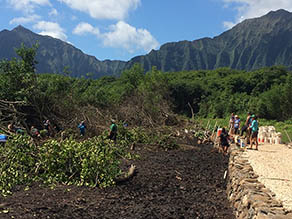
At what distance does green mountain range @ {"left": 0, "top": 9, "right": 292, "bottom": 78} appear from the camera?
374 feet

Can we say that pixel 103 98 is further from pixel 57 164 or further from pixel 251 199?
pixel 251 199

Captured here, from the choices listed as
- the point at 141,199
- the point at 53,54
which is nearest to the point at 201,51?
the point at 53,54

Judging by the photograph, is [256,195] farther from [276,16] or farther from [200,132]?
[276,16]

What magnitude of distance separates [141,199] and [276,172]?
144 inches

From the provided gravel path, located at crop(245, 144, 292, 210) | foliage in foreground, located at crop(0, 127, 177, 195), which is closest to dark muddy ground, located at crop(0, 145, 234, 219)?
foliage in foreground, located at crop(0, 127, 177, 195)

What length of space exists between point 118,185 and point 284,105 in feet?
96.0

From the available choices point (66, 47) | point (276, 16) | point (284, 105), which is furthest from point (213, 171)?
point (276, 16)

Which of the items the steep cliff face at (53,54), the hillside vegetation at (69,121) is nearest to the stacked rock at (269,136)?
the hillside vegetation at (69,121)

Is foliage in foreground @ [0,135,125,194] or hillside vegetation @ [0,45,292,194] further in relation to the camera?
hillside vegetation @ [0,45,292,194]

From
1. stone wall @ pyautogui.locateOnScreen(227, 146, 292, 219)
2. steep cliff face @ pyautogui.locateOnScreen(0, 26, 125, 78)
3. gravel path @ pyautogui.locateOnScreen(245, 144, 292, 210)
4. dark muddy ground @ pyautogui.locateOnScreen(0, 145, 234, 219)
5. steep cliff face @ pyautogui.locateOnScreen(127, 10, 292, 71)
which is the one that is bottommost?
dark muddy ground @ pyautogui.locateOnScreen(0, 145, 234, 219)

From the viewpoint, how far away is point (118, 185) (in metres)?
7.02

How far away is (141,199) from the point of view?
20.5 feet

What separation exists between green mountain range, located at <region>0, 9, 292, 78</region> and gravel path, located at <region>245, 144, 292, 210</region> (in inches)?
3972

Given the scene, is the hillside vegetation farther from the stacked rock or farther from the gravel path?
the stacked rock
